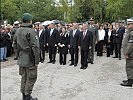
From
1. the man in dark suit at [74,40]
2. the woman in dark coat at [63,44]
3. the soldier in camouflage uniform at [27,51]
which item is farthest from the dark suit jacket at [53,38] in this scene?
the soldier in camouflage uniform at [27,51]

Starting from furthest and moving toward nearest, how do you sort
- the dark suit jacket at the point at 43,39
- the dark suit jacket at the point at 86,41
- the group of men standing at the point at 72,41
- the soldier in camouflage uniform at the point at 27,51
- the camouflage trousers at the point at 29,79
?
the dark suit jacket at the point at 43,39 → the group of men standing at the point at 72,41 → the dark suit jacket at the point at 86,41 → the camouflage trousers at the point at 29,79 → the soldier in camouflage uniform at the point at 27,51

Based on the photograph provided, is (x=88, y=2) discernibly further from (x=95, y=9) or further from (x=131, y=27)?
(x=131, y=27)

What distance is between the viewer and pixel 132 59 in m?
9.31

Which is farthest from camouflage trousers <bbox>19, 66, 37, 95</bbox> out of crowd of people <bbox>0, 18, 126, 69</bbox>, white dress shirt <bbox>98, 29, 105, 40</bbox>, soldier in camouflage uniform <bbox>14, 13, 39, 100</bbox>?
white dress shirt <bbox>98, 29, 105, 40</bbox>

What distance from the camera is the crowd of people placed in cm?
1286

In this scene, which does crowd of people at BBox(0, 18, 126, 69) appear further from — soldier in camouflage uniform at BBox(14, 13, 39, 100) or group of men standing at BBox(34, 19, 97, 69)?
soldier in camouflage uniform at BBox(14, 13, 39, 100)

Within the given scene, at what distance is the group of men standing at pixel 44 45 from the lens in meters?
7.34

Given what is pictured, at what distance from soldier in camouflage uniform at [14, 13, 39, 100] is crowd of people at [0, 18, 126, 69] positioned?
3.47 metres

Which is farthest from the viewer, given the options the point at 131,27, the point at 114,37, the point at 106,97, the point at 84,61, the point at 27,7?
the point at 27,7

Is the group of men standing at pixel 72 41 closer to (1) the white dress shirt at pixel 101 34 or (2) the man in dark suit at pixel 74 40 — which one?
(2) the man in dark suit at pixel 74 40

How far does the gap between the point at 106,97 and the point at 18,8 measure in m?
31.7

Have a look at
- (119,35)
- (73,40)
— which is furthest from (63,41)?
(119,35)

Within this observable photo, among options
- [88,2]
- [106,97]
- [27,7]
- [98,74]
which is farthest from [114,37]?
[27,7]

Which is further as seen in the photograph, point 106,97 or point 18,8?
point 18,8
